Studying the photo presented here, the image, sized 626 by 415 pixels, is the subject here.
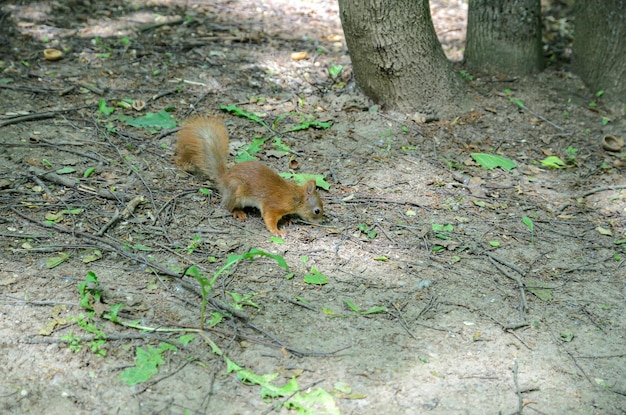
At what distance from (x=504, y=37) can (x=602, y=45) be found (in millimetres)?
920

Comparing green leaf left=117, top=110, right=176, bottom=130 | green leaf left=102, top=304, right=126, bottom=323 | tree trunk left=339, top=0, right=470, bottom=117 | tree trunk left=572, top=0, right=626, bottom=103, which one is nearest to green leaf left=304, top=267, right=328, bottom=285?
green leaf left=102, top=304, right=126, bottom=323

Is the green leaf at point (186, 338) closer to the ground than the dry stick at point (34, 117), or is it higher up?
closer to the ground

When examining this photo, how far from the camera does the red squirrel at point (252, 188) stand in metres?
4.65

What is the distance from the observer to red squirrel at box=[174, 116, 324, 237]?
465 cm

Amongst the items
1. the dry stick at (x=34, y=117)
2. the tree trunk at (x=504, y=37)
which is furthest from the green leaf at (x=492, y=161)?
the dry stick at (x=34, y=117)

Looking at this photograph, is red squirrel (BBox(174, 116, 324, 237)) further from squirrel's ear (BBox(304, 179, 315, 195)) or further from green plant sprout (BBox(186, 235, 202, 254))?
green plant sprout (BBox(186, 235, 202, 254))

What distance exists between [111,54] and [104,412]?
14.8 ft

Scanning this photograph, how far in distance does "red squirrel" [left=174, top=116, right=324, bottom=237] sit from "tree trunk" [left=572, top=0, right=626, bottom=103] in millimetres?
3489

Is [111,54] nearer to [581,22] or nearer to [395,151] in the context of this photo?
[395,151]

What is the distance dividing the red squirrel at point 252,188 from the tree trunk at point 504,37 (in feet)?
9.65

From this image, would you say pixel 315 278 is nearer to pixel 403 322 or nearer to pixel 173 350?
pixel 403 322

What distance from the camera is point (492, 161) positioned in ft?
18.4

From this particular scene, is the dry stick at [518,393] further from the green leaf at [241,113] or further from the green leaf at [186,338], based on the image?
the green leaf at [241,113]

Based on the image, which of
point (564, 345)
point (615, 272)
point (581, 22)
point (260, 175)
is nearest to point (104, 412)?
point (260, 175)
